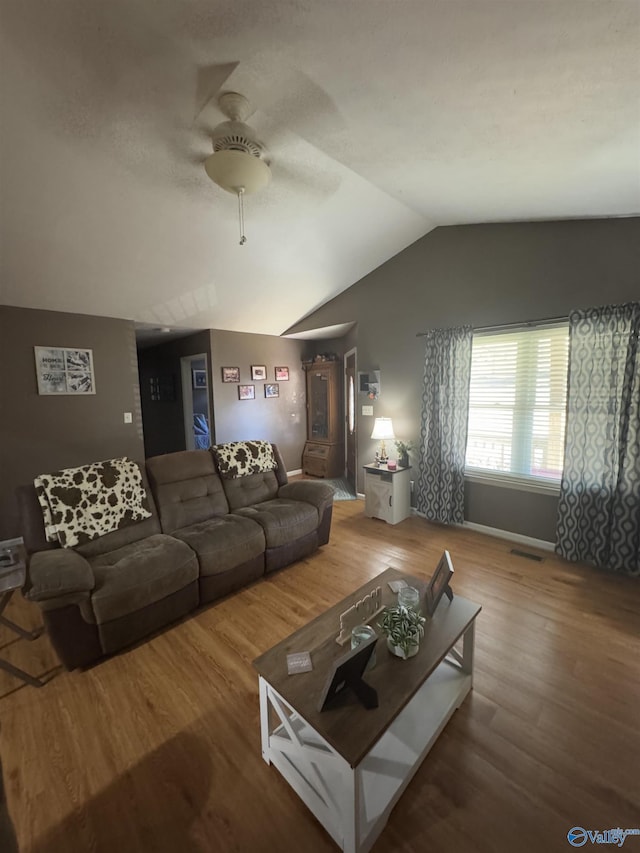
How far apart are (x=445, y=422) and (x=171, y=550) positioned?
2731 millimetres

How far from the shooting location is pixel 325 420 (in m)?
5.47

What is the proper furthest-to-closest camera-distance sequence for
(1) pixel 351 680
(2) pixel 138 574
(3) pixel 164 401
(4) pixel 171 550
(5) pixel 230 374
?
1. (3) pixel 164 401
2. (5) pixel 230 374
3. (4) pixel 171 550
4. (2) pixel 138 574
5. (1) pixel 351 680

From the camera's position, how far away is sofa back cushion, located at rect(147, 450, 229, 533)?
8.38 ft

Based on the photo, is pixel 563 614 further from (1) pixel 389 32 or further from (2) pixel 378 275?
(2) pixel 378 275

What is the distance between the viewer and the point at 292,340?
554 cm

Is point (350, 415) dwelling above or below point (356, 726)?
above

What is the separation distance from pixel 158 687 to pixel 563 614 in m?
2.42

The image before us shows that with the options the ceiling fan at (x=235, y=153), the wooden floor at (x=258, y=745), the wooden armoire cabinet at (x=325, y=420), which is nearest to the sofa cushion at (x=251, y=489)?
the wooden floor at (x=258, y=745)

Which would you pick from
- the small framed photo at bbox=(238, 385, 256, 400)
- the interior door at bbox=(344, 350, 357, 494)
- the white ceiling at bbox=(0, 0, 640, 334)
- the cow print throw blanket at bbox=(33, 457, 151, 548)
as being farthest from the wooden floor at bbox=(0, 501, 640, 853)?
the small framed photo at bbox=(238, 385, 256, 400)

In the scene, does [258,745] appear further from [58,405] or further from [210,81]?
[58,405]

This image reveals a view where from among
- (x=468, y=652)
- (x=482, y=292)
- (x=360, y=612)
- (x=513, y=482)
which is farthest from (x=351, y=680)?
(x=482, y=292)

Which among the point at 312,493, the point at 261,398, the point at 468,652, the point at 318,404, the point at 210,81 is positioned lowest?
the point at 468,652

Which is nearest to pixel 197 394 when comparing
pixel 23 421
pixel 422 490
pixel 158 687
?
pixel 23 421

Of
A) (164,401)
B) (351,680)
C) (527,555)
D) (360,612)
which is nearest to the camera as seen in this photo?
(351,680)
